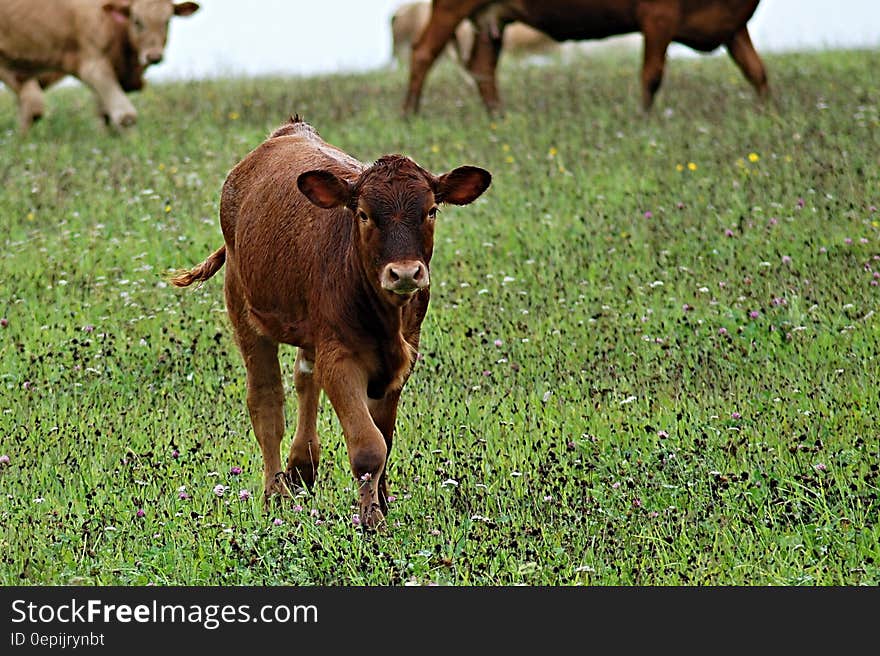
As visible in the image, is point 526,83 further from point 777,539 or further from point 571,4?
point 777,539

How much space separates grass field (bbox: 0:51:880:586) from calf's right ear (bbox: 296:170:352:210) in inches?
52.2

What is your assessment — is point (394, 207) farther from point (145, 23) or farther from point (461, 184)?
point (145, 23)

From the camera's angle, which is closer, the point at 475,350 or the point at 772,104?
the point at 475,350

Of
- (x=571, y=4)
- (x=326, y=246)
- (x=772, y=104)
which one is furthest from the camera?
(x=571, y=4)

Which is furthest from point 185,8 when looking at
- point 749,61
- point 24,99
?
point 749,61

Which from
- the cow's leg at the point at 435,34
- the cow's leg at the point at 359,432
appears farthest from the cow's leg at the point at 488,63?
the cow's leg at the point at 359,432

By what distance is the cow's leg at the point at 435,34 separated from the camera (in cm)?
1742

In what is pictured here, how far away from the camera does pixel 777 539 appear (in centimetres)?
630

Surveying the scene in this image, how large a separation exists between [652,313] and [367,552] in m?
4.32

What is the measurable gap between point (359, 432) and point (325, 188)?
3.50ft

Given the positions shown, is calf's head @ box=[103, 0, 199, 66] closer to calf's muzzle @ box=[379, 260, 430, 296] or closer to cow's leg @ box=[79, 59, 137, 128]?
cow's leg @ box=[79, 59, 137, 128]

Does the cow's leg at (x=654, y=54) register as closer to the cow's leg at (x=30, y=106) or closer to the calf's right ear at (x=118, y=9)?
the calf's right ear at (x=118, y=9)

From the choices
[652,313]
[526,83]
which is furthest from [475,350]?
[526,83]

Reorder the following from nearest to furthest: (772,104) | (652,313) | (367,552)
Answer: (367,552), (652,313), (772,104)
